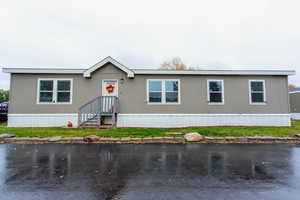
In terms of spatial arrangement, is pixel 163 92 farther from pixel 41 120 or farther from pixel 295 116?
pixel 295 116

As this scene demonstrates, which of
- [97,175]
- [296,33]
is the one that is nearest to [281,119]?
[97,175]

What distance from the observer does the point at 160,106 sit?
34.0ft

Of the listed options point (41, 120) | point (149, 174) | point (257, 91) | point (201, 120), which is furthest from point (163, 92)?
point (41, 120)

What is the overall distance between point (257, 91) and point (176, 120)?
5998 mm

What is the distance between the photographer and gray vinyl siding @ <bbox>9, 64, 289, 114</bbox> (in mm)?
10023

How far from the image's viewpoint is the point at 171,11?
15.9 m

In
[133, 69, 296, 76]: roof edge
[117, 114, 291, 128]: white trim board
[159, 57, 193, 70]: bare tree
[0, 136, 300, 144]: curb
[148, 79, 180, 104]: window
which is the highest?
[159, 57, 193, 70]: bare tree

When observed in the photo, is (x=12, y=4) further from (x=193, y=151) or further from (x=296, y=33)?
(x=296, y=33)

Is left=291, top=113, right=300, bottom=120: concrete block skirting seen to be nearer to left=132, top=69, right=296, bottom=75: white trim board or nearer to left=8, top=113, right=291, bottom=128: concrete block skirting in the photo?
left=8, top=113, right=291, bottom=128: concrete block skirting

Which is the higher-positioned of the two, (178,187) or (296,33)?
(296,33)

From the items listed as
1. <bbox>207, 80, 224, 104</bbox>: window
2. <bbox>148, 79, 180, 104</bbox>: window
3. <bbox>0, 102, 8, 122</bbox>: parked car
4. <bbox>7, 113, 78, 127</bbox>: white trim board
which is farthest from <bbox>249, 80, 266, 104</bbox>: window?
<bbox>0, 102, 8, 122</bbox>: parked car

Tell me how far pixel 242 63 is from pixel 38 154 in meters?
39.4

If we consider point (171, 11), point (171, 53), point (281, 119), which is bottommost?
point (281, 119)

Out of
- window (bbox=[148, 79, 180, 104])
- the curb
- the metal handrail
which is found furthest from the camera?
window (bbox=[148, 79, 180, 104])
